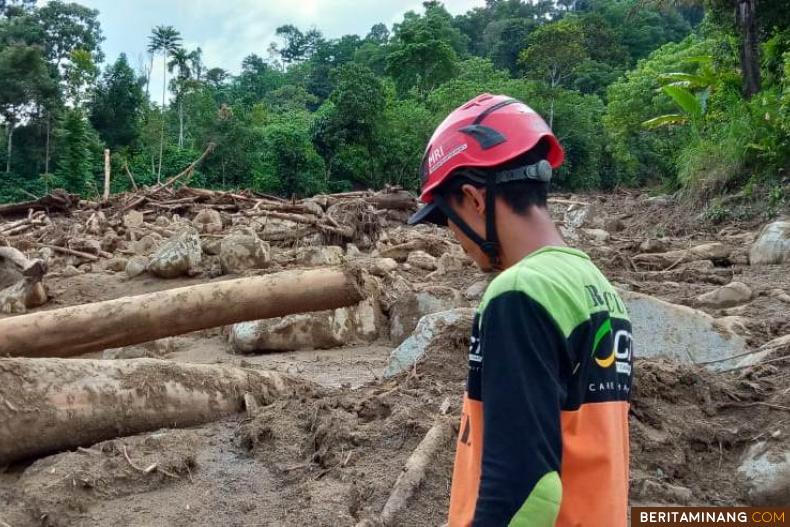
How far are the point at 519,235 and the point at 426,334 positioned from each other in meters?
3.53

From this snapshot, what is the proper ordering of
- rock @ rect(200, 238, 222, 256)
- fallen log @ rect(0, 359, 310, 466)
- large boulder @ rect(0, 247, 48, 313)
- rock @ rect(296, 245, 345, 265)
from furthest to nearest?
rock @ rect(200, 238, 222, 256) → rock @ rect(296, 245, 345, 265) → large boulder @ rect(0, 247, 48, 313) → fallen log @ rect(0, 359, 310, 466)

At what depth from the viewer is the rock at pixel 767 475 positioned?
3245mm

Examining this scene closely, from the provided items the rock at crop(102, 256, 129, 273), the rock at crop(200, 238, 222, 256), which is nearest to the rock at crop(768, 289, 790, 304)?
the rock at crop(200, 238, 222, 256)

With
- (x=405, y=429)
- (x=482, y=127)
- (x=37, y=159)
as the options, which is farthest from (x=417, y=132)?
(x=482, y=127)

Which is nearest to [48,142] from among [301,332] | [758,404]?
[301,332]

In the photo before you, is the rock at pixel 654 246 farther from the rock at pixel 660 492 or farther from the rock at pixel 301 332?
the rock at pixel 660 492

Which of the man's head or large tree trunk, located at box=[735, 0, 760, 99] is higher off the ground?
large tree trunk, located at box=[735, 0, 760, 99]

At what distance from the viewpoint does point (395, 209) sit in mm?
16547

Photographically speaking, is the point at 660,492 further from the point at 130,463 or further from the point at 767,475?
the point at 130,463

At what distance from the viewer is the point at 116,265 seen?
1245 cm

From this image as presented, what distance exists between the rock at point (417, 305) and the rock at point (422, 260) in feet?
7.76

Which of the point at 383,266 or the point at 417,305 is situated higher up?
the point at 383,266

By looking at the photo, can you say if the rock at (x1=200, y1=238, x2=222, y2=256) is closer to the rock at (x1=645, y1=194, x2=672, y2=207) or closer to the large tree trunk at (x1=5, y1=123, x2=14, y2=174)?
the rock at (x1=645, y1=194, x2=672, y2=207)

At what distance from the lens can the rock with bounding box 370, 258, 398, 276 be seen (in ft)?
28.3
